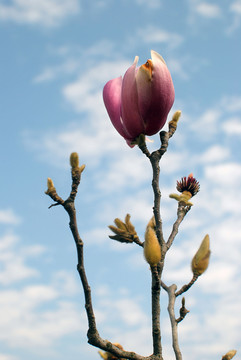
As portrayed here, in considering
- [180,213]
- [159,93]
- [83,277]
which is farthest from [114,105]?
[83,277]

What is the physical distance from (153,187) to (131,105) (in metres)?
0.39

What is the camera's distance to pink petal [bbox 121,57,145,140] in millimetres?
2268

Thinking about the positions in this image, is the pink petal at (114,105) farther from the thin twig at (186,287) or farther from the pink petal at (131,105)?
the thin twig at (186,287)

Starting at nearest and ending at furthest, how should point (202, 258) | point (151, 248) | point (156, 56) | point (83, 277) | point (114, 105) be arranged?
point (83, 277) < point (151, 248) < point (202, 258) < point (156, 56) < point (114, 105)

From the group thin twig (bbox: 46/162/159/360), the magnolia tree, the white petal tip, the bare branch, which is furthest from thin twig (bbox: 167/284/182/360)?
the white petal tip

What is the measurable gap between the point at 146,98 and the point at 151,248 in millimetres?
687

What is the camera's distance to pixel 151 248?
2.04m

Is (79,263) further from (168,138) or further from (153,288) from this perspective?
(168,138)

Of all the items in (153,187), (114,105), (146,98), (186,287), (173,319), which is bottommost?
(173,319)

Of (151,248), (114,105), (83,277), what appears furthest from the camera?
(114,105)

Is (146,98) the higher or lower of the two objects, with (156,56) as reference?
lower

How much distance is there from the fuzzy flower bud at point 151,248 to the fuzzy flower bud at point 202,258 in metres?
0.23

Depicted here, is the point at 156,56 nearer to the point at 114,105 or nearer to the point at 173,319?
the point at 114,105

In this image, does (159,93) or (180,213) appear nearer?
(159,93)
